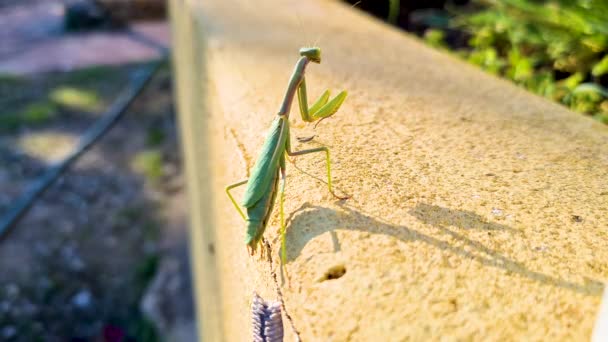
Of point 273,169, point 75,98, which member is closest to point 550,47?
point 273,169

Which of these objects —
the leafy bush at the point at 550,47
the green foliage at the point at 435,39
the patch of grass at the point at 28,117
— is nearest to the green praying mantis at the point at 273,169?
the leafy bush at the point at 550,47

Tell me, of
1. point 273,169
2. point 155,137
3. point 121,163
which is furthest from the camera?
point 155,137

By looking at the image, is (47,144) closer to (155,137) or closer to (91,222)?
(155,137)

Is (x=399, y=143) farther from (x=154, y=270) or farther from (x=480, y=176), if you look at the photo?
(x=154, y=270)

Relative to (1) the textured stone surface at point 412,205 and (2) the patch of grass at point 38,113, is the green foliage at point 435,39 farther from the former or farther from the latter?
(2) the patch of grass at point 38,113

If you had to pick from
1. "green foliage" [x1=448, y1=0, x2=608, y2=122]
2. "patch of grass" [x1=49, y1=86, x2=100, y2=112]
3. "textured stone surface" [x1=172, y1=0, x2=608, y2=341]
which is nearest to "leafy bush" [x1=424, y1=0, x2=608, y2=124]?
"green foliage" [x1=448, y1=0, x2=608, y2=122]
